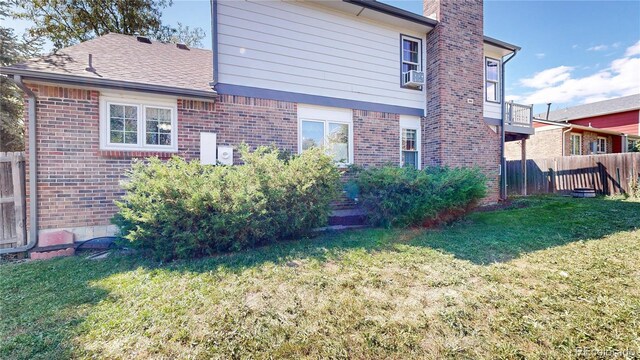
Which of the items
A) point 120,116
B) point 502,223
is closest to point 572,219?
point 502,223

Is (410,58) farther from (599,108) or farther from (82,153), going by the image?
(599,108)

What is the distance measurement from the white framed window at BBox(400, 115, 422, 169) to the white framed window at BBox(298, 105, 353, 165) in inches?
77.4

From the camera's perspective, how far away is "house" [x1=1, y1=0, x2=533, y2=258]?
5.09 m

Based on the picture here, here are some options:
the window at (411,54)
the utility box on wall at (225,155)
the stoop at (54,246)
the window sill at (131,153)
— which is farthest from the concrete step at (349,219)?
the stoop at (54,246)

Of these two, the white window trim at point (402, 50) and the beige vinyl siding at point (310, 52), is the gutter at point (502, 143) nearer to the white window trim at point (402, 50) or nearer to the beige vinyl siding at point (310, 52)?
the beige vinyl siding at point (310, 52)

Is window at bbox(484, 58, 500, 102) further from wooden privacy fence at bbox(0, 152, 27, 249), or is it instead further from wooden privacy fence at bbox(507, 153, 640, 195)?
wooden privacy fence at bbox(0, 152, 27, 249)

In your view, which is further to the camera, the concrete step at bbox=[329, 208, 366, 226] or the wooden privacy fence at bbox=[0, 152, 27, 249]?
the concrete step at bbox=[329, 208, 366, 226]

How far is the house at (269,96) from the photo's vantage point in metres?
5.09

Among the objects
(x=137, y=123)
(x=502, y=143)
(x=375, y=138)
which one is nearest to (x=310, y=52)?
(x=375, y=138)

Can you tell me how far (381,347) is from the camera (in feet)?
7.06

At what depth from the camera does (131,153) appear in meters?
5.52

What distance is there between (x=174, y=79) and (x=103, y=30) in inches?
471

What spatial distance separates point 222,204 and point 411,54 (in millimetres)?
7815

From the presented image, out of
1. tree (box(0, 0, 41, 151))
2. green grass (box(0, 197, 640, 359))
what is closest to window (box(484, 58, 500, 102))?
green grass (box(0, 197, 640, 359))
